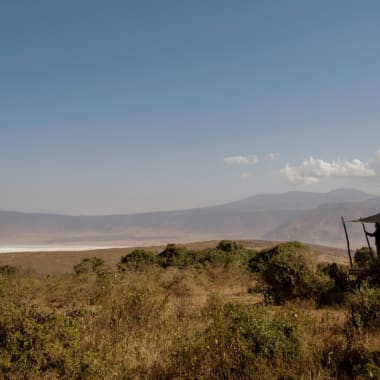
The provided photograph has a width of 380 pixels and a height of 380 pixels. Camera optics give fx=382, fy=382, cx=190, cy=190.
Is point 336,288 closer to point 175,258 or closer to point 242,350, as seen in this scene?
point 242,350

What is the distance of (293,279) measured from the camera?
12539mm

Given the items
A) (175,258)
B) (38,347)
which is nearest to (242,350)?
(38,347)

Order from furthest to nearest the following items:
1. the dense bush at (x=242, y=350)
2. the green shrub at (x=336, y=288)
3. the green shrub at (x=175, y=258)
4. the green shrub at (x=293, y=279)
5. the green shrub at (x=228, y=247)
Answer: the green shrub at (x=228, y=247)
the green shrub at (x=175, y=258)
the green shrub at (x=293, y=279)
the green shrub at (x=336, y=288)
the dense bush at (x=242, y=350)

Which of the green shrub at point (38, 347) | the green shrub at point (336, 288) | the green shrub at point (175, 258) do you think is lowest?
the green shrub at point (336, 288)

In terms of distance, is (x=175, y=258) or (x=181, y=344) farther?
(x=175, y=258)

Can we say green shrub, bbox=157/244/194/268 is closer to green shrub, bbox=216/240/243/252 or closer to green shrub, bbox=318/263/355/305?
green shrub, bbox=216/240/243/252

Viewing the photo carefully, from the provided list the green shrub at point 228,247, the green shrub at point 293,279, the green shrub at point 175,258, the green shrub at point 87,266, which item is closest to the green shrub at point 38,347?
the green shrub at point 293,279

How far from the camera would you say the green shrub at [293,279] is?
495 inches

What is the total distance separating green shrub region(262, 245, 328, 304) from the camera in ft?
41.2

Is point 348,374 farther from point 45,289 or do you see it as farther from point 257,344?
point 45,289

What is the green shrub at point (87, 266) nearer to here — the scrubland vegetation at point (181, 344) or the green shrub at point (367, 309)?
the scrubland vegetation at point (181, 344)

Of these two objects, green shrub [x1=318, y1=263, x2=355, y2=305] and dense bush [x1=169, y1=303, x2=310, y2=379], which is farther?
green shrub [x1=318, y1=263, x2=355, y2=305]

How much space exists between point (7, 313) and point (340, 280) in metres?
12.0

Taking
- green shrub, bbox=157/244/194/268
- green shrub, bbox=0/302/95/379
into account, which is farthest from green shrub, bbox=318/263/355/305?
green shrub, bbox=157/244/194/268
